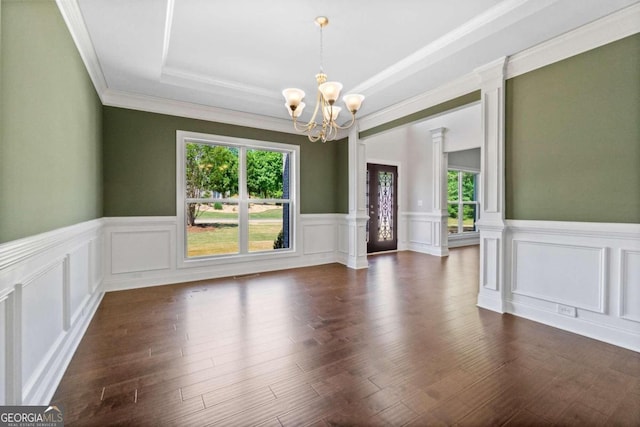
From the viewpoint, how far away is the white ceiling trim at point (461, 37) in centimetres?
231

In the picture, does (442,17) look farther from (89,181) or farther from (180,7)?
(89,181)

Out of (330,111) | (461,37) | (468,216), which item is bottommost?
(468,216)

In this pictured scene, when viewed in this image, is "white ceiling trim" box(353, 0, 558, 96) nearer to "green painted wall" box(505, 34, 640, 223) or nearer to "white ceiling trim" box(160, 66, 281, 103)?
Result: "green painted wall" box(505, 34, 640, 223)

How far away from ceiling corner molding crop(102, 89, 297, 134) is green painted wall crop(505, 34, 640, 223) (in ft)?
11.5

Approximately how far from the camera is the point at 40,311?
1.69 meters

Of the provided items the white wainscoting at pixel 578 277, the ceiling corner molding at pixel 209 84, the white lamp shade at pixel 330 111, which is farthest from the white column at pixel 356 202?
the white wainscoting at pixel 578 277

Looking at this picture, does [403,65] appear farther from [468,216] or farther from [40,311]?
[468,216]

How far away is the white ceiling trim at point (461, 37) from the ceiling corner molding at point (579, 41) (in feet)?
1.96

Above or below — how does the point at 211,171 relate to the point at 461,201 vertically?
above

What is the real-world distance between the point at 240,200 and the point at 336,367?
3.44 m

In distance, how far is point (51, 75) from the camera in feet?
6.14

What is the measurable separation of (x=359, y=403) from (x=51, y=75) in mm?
2841

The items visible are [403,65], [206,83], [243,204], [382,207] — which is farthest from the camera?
[382,207]

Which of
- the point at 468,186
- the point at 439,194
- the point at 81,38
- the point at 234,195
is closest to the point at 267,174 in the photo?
the point at 234,195
